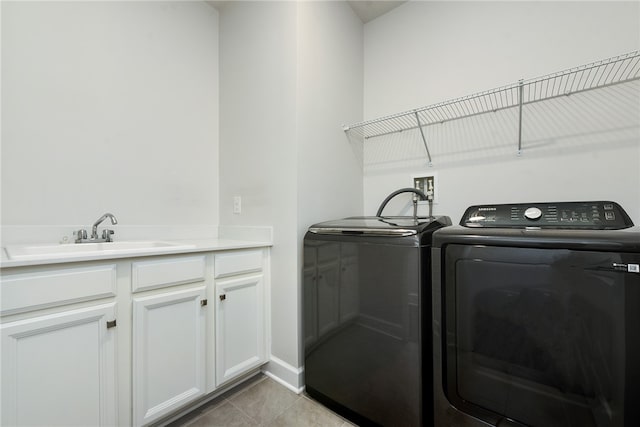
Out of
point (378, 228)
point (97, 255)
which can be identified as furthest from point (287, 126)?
point (97, 255)

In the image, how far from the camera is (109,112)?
158 cm

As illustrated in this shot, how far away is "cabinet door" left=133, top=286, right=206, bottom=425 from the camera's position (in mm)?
1121

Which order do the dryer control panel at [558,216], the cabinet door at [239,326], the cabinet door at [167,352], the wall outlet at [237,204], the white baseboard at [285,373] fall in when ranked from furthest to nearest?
the wall outlet at [237,204]
the white baseboard at [285,373]
the cabinet door at [239,326]
the cabinet door at [167,352]
the dryer control panel at [558,216]

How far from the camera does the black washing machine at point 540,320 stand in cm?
79

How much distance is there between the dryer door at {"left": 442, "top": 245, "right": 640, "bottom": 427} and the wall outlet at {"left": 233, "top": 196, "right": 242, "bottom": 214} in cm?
141

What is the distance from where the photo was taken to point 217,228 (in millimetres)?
2105

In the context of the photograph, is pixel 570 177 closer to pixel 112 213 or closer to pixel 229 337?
pixel 229 337

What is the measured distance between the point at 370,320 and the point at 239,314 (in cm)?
77

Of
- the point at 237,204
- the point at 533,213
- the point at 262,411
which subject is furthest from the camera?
the point at 237,204

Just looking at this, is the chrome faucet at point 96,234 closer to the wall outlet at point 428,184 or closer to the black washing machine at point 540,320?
the black washing machine at point 540,320

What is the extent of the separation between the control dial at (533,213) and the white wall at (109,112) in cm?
200

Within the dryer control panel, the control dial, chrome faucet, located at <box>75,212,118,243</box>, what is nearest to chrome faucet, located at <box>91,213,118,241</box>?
chrome faucet, located at <box>75,212,118,243</box>

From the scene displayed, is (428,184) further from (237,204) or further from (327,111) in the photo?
(237,204)

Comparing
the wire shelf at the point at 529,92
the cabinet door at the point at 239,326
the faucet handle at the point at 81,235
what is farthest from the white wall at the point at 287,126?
the faucet handle at the point at 81,235
